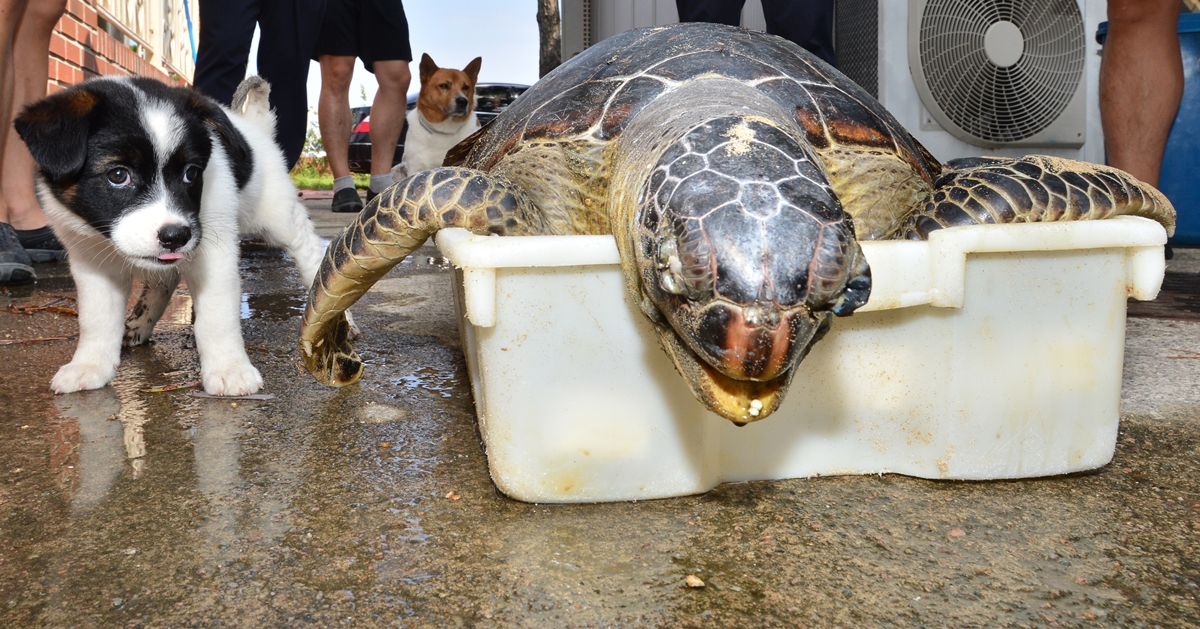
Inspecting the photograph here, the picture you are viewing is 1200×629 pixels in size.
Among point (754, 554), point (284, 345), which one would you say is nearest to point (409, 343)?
point (284, 345)

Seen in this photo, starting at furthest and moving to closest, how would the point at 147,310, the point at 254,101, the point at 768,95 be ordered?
the point at 254,101, the point at 147,310, the point at 768,95

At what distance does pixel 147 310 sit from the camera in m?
2.61

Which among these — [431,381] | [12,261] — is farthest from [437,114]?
[431,381]

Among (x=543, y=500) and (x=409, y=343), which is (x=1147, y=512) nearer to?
(x=543, y=500)

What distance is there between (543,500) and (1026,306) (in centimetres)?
89

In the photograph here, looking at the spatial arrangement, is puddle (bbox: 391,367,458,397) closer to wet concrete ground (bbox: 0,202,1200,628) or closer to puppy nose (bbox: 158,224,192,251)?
wet concrete ground (bbox: 0,202,1200,628)

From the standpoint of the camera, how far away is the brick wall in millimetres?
5859

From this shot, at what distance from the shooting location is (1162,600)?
111 centimetres

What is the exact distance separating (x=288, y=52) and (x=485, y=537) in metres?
3.25

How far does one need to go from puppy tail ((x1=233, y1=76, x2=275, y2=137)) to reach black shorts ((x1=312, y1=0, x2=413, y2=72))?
306 centimetres

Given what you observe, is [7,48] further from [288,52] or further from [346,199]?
[346,199]

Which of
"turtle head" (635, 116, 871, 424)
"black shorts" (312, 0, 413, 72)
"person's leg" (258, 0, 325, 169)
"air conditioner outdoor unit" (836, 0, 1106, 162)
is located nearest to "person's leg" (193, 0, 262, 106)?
"person's leg" (258, 0, 325, 169)

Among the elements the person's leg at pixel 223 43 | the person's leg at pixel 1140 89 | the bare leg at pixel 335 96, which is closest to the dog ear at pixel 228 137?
the person's leg at pixel 223 43

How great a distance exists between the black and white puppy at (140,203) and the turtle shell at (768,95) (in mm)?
729
